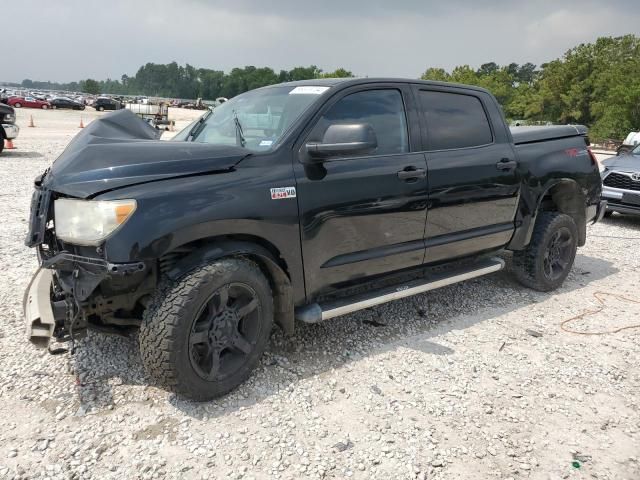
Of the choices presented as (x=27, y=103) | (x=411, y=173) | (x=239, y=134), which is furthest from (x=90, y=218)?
(x=27, y=103)

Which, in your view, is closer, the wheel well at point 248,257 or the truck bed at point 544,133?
the wheel well at point 248,257

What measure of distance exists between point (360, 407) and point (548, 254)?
2.94 meters

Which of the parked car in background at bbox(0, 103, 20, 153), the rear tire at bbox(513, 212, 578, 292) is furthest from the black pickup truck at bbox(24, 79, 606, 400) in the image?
the parked car in background at bbox(0, 103, 20, 153)

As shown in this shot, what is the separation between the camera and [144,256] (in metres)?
2.49

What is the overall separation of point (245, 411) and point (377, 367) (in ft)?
3.19

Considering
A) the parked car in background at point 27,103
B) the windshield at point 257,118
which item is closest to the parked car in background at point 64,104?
the parked car in background at point 27,103

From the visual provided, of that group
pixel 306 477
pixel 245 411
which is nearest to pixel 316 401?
pixel 245 411

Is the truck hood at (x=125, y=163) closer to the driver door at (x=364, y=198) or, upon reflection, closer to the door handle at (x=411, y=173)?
the driver door at (x=364, y=198)

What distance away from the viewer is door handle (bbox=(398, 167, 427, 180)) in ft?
11.4

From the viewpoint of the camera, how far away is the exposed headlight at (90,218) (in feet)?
8.06

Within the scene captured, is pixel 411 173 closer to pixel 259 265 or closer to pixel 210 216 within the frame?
pixel 259 265

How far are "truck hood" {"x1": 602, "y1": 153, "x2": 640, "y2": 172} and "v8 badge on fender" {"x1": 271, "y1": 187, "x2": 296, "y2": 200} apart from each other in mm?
7600

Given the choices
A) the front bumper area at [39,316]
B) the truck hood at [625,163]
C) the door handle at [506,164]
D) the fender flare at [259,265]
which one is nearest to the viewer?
the front bumper area at [39,316]

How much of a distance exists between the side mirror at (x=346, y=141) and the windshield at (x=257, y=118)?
0.32 meters
